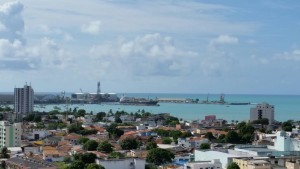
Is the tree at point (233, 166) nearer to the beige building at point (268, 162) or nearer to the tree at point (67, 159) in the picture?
the beige building at point (268, 162)

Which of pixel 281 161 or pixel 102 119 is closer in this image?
pixel 281 161

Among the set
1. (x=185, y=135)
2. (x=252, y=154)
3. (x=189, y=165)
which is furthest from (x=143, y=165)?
(x=185, y=135)

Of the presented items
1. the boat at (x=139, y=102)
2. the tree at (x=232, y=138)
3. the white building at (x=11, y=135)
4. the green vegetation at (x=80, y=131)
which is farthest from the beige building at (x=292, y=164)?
the boat at (x=139, y=102)

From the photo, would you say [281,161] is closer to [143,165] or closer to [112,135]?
[143,165]

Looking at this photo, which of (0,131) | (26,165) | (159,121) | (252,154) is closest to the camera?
(26,165)

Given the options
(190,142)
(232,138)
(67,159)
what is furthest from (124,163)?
(232,138)

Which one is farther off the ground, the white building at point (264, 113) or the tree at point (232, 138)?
the white building at point (264, 113)

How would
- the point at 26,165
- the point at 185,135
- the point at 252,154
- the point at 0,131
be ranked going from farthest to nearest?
the point at 185,135 < the point at 0,131 < the point at 252,154 < the point at 26,165

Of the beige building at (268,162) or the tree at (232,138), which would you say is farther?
the tree at (232,138)
